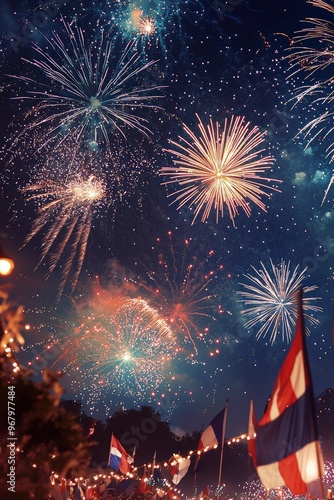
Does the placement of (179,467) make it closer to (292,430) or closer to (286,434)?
(286,434)

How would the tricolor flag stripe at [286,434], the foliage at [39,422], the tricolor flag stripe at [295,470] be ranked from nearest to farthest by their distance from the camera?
1. the foliage at [39,422]
2. the tricolor flag stripe at [295,470]
3. the tricolor flag stripe at [286,434]

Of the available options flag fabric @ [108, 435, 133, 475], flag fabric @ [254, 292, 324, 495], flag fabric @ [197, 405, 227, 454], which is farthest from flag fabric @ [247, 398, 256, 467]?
flag fabric @ [254, 292, 324, 495]

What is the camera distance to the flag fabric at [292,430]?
6848 millimetres

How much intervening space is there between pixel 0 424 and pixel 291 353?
204 inches

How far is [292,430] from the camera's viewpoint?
7.30 metres

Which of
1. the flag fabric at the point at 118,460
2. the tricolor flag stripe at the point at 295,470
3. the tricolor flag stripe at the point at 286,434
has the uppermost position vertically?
the flag fabric at the point at 118,460

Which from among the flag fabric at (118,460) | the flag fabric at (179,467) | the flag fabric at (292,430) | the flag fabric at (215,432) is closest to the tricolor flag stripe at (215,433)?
the flag fabric at (215,432)

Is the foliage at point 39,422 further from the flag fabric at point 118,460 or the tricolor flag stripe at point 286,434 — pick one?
the flag fabric at point 118,460

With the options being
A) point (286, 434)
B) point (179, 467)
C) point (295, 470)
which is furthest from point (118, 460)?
point (295, 470)

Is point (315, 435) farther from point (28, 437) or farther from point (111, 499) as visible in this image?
point (111, 499)

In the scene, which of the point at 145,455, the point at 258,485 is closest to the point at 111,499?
the point at 145,455

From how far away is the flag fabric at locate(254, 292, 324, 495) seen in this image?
685cm

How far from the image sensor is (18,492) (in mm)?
4812

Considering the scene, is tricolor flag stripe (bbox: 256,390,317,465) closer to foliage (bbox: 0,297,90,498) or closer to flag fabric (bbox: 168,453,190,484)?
foliage (bbox: 0,297,90,498)
